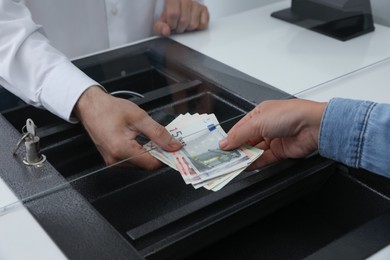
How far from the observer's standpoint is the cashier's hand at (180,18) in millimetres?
1694

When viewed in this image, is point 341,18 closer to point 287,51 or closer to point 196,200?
point 287,51

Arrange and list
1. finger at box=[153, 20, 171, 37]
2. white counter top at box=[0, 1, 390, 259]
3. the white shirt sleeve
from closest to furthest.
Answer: the white shirt sleeve → white counter top at box=[0, 1, 390, 259] → finger at box=[153, 20, 171, 37]

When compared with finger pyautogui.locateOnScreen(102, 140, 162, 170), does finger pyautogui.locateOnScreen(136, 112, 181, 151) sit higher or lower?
higher

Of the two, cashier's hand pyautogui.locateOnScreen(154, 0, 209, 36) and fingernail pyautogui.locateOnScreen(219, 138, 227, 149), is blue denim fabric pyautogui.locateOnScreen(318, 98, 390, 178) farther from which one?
cashier's hand pyautogui.locateOnScreen(154, 0, 209, 36)

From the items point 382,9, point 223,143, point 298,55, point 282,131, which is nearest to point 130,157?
point 223,143

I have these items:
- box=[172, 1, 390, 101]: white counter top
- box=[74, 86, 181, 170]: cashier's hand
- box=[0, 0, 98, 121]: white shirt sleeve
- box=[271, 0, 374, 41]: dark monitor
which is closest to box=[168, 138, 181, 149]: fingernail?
box=[74, 86, 181, 170]: cashier's hand

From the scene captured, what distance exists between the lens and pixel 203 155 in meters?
1.08

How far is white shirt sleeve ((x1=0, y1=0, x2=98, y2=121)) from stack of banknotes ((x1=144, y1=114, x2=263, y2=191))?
274mm

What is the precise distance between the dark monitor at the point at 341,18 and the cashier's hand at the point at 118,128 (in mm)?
803

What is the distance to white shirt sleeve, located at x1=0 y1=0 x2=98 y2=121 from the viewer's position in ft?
4.12

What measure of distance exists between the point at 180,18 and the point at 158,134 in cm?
71

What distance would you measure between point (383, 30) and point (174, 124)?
919 mm

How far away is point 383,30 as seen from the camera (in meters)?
1.72

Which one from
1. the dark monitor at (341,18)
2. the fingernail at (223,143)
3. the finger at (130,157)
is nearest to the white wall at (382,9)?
the dark monitor at (341,18)
